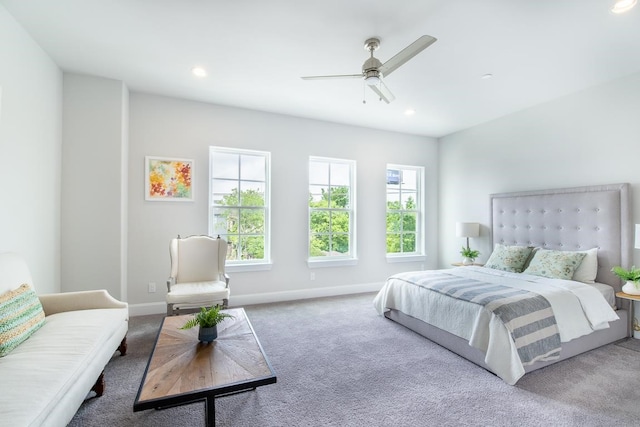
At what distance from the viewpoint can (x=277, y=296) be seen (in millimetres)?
4477

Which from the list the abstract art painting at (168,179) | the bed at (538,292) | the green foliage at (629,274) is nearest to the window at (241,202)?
the abstract art painting at (168,179)

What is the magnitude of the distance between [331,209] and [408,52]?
304 centimetres

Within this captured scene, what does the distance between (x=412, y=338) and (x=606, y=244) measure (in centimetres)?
244

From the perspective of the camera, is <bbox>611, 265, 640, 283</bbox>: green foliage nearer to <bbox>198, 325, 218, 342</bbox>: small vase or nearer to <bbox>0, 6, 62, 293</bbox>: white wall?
<bbox>198, 325, 218, 342</bbox>: small vase

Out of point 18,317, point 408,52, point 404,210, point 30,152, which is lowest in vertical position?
point 18,317

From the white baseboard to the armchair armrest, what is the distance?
4.48 feet

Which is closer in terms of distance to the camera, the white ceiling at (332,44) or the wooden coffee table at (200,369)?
the wooden coffee table at (200,369)

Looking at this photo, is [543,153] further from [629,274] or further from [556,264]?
[629,274]

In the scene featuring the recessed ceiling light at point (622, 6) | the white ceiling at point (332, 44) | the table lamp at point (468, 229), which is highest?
the white ceiling at point (332, 44)

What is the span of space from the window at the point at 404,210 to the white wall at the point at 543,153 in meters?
0.45

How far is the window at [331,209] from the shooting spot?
16.1 ft

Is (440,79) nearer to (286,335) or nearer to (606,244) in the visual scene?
(606,244)

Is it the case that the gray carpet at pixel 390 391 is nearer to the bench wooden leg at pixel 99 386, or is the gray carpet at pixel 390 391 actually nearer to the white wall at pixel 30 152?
the bench wooden leg at pixel 99 386

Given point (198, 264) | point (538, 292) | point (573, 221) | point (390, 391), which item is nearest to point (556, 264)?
point (573, 221)
